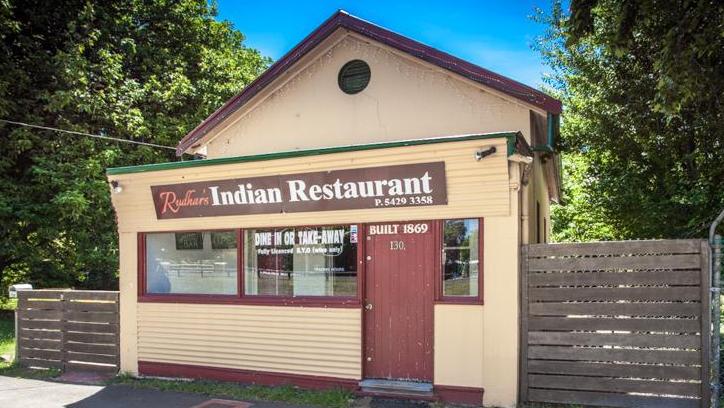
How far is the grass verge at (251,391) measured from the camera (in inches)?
284

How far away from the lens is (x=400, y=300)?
7414 millimetres

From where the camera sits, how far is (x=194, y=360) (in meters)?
8.57

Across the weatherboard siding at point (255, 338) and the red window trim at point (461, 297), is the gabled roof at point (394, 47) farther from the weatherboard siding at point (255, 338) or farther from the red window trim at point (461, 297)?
the weatherboard siding at point (255, 338)

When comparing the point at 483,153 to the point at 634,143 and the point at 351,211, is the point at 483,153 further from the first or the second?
the point at 634,143

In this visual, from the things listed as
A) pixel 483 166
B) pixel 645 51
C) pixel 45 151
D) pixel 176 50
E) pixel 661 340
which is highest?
pixel 176 50

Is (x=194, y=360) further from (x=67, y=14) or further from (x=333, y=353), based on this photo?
(x=67, y=14)

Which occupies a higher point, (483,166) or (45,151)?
(45,151)

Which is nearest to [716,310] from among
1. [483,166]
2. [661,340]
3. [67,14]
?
[661,340]

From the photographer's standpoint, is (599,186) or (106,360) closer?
(106,360)

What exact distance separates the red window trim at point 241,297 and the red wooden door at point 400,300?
0.14m

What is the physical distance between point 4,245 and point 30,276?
3146 mm

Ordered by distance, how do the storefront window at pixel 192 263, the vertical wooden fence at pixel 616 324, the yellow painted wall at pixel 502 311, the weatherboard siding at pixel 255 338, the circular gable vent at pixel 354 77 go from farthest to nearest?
the circular gable vent at pixel 354 77 < the storefront window at pixel 192 263 < the weatherboard siding at pixel 255 338 < the yellow painted wall at pixel 502 311 < the vertical wooden fence at pixel 616 324

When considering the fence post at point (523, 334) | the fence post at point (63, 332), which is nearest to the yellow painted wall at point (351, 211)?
the fence post at point (523, 334)

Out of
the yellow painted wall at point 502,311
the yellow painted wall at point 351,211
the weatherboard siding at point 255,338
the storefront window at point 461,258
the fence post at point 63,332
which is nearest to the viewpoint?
the yellow painted wall at point 502,311
